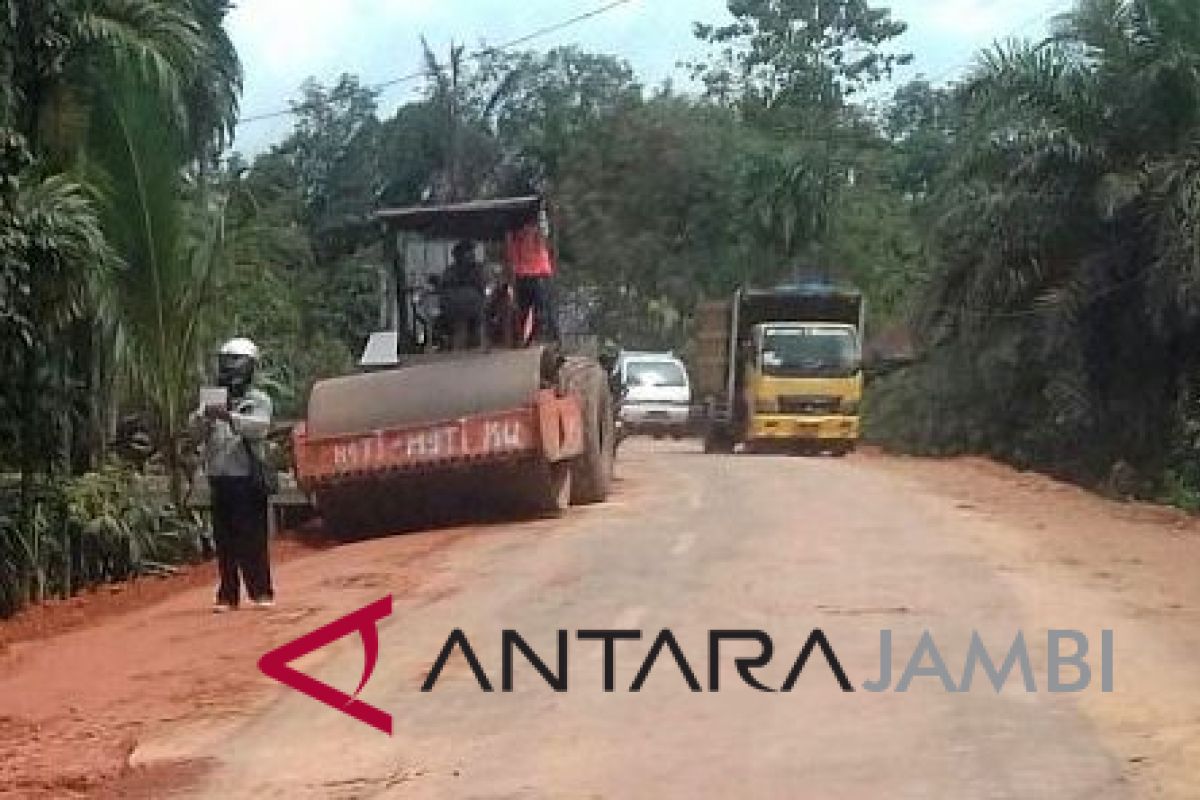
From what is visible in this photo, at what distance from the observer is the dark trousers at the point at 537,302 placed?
66.8 ft

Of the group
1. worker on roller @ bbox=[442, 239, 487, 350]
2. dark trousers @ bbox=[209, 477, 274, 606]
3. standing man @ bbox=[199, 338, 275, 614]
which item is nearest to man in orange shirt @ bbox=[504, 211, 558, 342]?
worker on roller @ bbox=[442, 239, 487, 350]

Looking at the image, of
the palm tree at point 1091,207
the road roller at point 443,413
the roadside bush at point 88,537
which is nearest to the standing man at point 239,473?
the roadside bush at point 88,537

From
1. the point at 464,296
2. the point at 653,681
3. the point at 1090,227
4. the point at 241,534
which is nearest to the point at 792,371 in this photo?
the point at 1090,227

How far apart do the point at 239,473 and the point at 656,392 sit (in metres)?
29.8

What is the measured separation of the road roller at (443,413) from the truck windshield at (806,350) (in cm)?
1379

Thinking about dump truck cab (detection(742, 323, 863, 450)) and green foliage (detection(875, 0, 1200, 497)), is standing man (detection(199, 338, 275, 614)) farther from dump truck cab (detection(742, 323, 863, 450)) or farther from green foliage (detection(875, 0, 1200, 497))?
dump truck cab (detection(742, 323, 863, 450))

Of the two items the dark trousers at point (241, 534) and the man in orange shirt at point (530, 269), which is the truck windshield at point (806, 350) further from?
the dark trousers at point (241, 534)

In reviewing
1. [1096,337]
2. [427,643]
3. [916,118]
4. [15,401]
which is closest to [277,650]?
[427,643]

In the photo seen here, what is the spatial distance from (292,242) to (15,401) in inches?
760

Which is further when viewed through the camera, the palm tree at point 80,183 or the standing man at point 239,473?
the palm tree at point 80,183

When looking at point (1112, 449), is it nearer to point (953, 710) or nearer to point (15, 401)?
point (15, 401)

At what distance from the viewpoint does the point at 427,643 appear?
1159 cm

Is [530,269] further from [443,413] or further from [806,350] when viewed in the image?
[806,350]

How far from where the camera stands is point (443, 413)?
18.5 meters
